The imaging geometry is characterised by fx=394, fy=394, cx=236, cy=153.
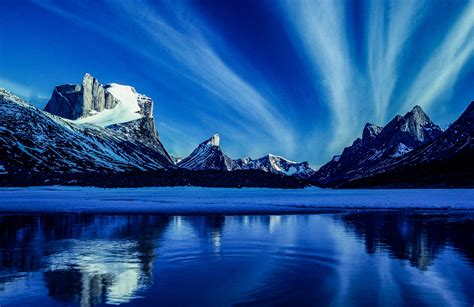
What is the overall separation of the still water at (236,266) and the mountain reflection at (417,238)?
0.18 ft

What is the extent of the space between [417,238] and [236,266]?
469 inches

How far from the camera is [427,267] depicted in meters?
14.3

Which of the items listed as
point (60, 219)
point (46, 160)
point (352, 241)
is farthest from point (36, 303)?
point (46, 160)

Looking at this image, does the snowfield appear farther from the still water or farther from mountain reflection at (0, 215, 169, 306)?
the still water

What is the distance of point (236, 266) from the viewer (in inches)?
586

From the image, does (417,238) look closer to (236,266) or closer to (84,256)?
(236,266)

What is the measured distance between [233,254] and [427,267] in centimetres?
774

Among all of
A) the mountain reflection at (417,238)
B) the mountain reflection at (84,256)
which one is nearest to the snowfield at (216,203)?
the mountain reflection at (84,256)

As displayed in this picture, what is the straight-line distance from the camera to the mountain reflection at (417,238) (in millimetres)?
16844

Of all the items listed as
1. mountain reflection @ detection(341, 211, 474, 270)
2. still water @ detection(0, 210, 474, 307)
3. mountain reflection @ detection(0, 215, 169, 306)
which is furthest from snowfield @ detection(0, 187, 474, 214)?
still water @ detection(0, 210, 474, 307)

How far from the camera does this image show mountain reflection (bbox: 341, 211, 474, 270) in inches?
663

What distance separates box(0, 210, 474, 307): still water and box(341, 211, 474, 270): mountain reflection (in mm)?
56

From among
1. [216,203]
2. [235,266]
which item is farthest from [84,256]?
[216,203]

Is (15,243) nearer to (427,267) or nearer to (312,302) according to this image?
(312,302)
